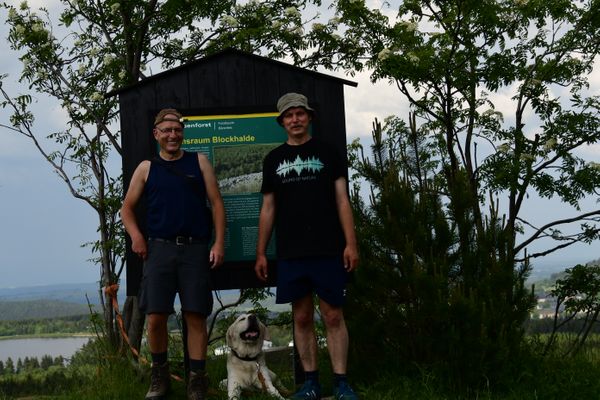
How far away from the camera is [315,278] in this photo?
5508 mm

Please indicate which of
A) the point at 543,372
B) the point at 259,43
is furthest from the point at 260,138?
the point at 259,43

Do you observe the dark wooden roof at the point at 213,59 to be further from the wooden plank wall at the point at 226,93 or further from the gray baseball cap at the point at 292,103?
the gray baseball cap at the point at 292,103

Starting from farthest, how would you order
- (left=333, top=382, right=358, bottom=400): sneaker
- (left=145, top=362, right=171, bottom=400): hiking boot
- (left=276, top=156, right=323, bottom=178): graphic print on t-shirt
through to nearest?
(left=145, top=362, right=171, bottom=400): hiking boot
(left=333, top=382, right=358, bottom=400): sneaker
(left=276, top=156, right=323, bottom=178): graphic print on t-shirt

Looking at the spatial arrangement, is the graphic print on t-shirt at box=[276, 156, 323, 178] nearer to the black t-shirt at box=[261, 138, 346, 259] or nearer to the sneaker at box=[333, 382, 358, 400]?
the black t-shirt at box=[261, 138, 346, 259]

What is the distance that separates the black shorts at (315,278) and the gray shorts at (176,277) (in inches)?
25.6

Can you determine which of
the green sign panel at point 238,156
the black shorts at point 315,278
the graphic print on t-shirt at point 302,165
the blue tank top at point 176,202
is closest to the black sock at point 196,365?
the black shorts at point 315,278

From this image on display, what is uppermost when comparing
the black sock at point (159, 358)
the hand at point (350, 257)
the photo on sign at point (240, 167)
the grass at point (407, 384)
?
the photo on sign at point (240, 167)

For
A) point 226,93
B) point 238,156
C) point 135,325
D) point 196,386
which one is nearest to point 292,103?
point 238,156

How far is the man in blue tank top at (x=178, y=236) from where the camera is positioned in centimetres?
570

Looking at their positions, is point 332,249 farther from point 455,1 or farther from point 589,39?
point 589,39

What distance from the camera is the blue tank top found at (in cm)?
568

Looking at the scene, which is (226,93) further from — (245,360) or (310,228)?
(245,360)

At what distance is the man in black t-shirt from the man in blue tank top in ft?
1.62

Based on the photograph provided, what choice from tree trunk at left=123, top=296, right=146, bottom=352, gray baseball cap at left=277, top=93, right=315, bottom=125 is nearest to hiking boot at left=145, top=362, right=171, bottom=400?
gray baseball cap at left=277, top=93, right=315, bottom=125
